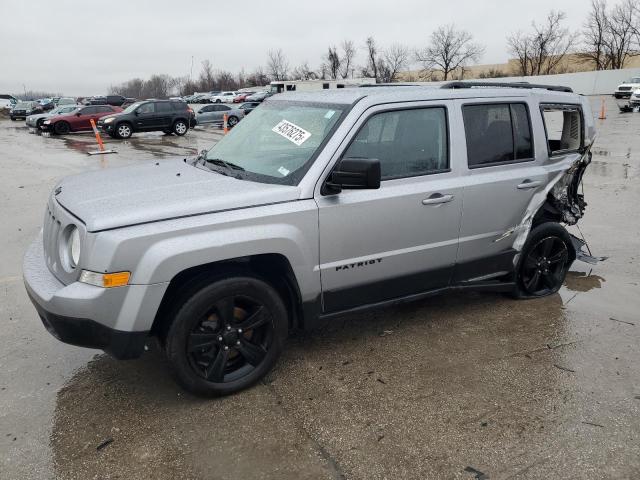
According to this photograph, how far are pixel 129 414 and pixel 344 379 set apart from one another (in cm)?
134

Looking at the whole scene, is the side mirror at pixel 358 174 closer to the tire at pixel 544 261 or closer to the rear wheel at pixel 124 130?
the tire at pixel 544 261

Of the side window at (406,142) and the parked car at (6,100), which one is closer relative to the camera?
the side window at (406,142)

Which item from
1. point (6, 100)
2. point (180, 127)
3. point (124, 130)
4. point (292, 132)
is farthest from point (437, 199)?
point (6, 100)

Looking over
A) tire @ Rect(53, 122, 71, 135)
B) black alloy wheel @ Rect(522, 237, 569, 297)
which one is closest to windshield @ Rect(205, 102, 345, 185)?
black alloy wheel @ Rect(522, 237, 569, 297)

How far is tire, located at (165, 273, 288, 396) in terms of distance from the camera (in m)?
3.03

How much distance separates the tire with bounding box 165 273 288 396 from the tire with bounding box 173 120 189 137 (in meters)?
21.5

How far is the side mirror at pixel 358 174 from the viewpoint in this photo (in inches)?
125

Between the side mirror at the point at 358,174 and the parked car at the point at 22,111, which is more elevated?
the parked car at the point at 22,111

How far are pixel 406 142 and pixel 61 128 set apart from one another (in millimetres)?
24753

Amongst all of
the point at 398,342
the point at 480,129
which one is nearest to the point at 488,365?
the point at 398,342

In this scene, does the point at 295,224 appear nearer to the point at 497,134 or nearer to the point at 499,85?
the point at 497,134

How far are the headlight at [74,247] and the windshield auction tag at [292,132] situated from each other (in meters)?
1.51

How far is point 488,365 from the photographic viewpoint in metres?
3.67

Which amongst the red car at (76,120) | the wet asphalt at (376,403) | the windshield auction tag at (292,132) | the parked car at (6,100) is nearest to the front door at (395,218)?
the windshield auction tag at (292,132)
